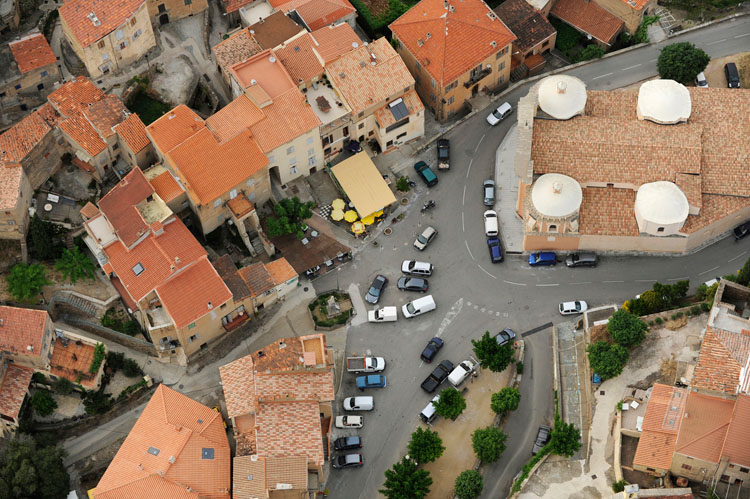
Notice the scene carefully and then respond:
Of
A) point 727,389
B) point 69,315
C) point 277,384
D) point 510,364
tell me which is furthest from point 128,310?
point 727,389

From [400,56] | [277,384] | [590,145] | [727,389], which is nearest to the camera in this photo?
[727,389]

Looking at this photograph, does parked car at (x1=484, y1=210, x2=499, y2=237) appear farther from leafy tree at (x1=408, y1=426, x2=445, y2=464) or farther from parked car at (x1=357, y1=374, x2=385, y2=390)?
leafy tree at (x1=408, y1=426, x2=445, y2=464)

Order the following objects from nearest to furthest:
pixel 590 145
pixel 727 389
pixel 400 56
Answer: pixel 727 389, pixel 590 145, pixel 400 56

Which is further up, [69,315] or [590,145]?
[590,145]

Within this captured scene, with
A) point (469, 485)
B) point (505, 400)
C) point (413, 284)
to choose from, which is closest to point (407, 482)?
point (469, 485)

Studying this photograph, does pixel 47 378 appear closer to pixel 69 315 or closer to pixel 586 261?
pixel 69 315

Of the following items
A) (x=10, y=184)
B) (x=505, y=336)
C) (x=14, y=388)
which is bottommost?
(x=505, y=336)

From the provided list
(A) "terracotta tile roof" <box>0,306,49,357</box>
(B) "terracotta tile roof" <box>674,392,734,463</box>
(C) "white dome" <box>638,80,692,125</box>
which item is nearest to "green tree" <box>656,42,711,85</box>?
(C) "white dome" <box>638,80,692,125</box>

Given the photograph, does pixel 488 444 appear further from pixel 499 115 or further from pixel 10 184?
pixel 10 184
